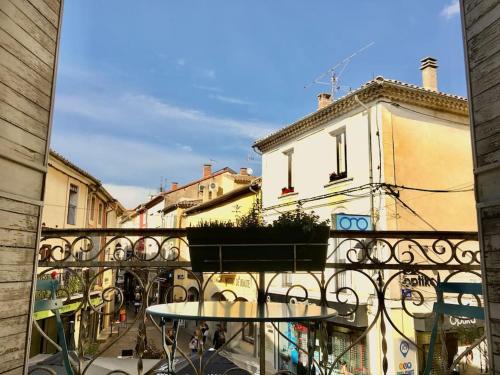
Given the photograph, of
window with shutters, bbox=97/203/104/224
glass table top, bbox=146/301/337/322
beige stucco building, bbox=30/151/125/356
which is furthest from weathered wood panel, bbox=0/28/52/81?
window with shutters, bbox=97/203/104/224

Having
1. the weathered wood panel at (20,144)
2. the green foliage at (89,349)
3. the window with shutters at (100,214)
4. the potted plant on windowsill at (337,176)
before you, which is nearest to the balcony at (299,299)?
the green foliage at (89,349)

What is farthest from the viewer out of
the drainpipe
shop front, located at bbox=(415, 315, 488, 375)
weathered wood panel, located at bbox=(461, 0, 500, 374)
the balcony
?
the drainpipe

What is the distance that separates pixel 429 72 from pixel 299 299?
1285 centimetres

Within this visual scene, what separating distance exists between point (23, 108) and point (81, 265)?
3.13 ft

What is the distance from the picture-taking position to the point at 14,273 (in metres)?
1.46

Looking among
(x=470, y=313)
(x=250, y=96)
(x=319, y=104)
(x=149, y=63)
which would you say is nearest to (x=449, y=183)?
(x=319, y=104)

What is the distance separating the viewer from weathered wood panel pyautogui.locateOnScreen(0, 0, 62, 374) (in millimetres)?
1411

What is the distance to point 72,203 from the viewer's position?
17.1 m

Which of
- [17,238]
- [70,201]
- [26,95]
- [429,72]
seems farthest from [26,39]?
[70,201]

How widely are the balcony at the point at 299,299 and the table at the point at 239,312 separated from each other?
0.35ft

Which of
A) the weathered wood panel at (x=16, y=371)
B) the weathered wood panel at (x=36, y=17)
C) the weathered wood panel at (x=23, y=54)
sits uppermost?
the weathered wood panel at (x=36, y=17)

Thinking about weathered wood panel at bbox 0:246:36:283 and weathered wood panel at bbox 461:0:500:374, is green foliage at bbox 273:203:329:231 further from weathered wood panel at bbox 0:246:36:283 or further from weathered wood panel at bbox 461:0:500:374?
weathered wood panel at bbox 0:246:36:283

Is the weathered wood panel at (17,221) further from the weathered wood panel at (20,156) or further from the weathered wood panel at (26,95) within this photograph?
the weathered wood panel at (26,95)

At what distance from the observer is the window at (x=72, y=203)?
658 inches
